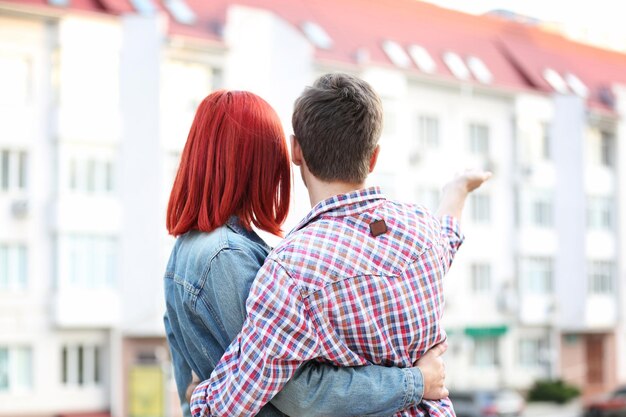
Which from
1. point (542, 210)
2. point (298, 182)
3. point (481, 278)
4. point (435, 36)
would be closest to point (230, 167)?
point (298, 182)

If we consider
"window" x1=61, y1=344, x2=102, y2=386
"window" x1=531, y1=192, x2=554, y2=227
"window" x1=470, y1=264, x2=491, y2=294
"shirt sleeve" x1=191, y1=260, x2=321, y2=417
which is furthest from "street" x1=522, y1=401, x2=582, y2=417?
"shirt sleeve" x1=191, y1=260, x2=321, y2=417

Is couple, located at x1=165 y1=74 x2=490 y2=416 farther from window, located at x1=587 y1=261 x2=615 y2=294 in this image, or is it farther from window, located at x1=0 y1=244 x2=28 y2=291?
window, located at x1=587 y1=261 x2=615 y2=294

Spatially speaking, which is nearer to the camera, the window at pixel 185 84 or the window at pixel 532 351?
the window at pixel 185 84

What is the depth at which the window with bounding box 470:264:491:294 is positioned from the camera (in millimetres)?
43500

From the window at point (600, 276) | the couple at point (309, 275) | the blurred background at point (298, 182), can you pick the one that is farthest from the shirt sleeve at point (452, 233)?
the window at point (600, 276)

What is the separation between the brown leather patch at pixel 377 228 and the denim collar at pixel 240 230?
0.30 meters

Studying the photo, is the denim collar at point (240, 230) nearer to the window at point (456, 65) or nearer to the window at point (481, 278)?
the window at point (456, 65)

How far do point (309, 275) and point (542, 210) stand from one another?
146ft

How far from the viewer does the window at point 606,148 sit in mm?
49656

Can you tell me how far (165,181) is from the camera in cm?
3384

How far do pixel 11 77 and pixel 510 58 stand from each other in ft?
72.8

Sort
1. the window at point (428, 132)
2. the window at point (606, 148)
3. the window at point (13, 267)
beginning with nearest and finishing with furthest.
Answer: the window at point (13, 267) → the window at point (428, 132) → the window at point (606, 148)

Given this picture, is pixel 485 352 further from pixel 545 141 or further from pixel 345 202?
pixel 345 202

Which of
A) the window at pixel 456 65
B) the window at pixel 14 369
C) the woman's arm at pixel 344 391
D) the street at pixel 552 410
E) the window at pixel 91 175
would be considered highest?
the window at pixel 456 65
